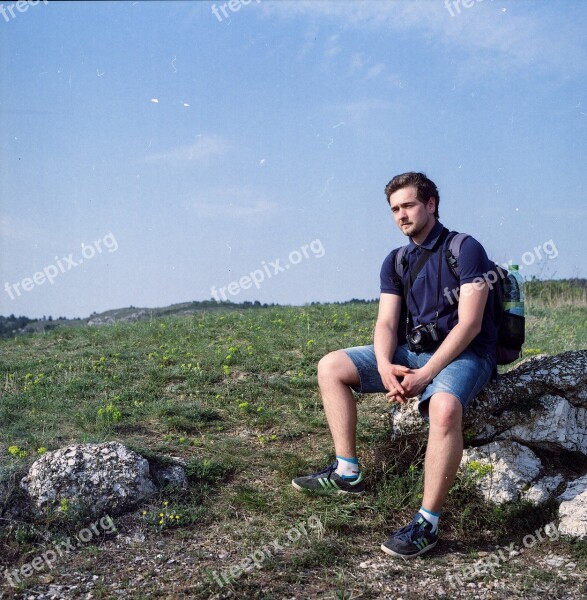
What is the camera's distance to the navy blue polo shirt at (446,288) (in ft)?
16.3

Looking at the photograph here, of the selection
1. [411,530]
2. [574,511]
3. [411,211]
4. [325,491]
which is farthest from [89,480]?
[574,511]

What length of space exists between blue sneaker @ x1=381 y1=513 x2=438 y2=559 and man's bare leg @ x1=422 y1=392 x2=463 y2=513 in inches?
5.0

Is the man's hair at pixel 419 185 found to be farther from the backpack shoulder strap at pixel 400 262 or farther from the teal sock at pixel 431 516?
the teal sock at pixel 431 516

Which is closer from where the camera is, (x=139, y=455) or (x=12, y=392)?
(x=139, y=455)

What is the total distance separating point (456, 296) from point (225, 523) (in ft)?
7.80

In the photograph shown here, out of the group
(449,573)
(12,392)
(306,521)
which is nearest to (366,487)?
(306,521)

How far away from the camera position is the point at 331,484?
520 centimetres

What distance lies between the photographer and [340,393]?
5.21m

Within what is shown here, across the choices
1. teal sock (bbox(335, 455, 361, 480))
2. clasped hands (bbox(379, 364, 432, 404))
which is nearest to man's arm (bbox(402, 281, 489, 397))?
clasped hands (bbox(379, 364, 432, 404))

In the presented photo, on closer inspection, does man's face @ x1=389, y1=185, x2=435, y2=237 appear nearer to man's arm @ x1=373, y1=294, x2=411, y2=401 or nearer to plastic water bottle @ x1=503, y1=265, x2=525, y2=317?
man's arm @ x1=373, y1=294, x2=411, y2=401

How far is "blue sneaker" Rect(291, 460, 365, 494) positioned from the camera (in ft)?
17.0

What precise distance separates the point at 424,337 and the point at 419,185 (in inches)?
46.3

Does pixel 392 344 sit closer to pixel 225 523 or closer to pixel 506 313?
pixel 506 313

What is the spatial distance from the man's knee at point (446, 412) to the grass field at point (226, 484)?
0.91m
